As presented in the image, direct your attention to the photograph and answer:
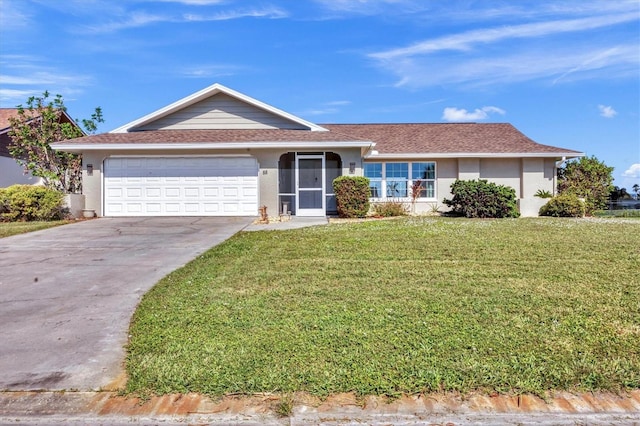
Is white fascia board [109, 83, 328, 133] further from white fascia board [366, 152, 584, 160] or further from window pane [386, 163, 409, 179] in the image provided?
window pane [386, 163, 409, 179]

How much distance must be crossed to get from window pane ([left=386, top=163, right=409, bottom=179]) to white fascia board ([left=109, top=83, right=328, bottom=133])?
11.7 ft

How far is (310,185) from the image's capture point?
17.1 meters

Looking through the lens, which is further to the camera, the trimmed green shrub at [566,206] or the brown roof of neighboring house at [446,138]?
the brown roof of neighboring house at [446,138]

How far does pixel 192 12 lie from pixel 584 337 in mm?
13570

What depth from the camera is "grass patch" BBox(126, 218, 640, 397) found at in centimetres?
351

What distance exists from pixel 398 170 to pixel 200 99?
9028 millimetres

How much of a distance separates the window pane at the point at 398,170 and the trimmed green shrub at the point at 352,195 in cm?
378

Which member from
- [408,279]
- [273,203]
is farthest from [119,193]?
[408,279]

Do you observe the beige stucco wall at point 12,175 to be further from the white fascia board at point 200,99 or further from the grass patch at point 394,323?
the grass patch at point 394,323

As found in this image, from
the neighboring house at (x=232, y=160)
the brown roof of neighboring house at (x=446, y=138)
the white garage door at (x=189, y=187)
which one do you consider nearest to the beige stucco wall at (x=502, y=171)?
the neighboring house at (x=232, y=160)

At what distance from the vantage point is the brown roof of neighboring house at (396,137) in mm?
16453

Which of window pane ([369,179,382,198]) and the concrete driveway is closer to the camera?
the concrete driveway

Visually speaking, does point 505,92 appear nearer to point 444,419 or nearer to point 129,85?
point 129,85

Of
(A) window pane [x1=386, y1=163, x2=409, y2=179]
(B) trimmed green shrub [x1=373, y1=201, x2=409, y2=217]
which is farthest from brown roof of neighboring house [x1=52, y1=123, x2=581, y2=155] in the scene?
(B) trimmed green shrub [x1=373, y1=201, x2=409, y2=217]
